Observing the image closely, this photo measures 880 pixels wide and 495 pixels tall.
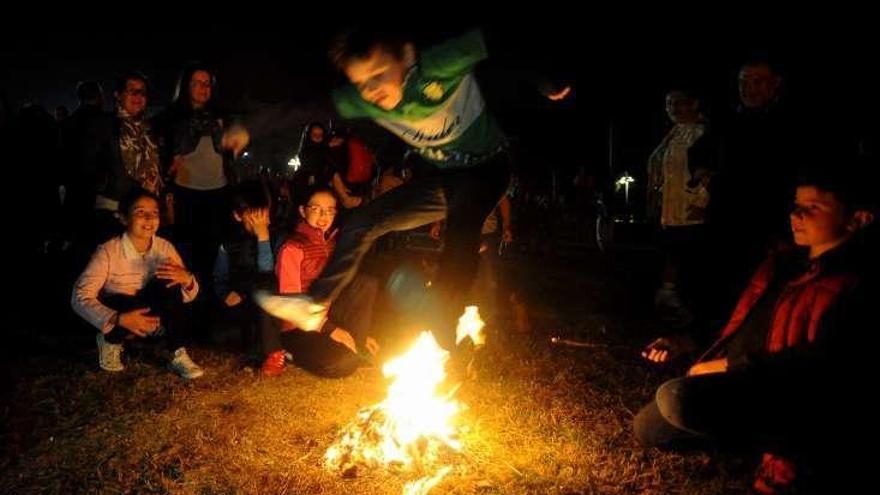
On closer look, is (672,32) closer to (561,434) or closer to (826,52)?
(826,52)

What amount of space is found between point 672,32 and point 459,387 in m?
10.0

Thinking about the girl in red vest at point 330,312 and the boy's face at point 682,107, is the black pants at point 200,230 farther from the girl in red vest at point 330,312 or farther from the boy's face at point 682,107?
the boy's face at point 682,107

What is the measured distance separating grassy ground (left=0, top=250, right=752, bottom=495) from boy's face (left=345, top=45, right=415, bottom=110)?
2.15 meters

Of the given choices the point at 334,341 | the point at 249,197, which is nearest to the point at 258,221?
the point at 249,197

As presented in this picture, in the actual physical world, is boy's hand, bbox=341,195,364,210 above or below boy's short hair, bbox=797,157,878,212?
below

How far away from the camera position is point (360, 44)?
3.54m

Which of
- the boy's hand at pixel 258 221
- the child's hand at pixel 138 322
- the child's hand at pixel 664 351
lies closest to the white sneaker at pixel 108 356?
the child's hand at pixel 138 322

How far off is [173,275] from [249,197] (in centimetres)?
108

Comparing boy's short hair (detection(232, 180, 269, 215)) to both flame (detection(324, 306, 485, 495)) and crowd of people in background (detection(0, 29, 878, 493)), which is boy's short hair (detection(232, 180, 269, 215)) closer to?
crowd of people in background (detection(0, 29, 878, 493))

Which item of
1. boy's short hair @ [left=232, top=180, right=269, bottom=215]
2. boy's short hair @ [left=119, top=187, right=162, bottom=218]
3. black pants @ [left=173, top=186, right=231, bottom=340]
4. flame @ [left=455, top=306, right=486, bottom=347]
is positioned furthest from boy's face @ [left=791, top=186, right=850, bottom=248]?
black pants @ [left=173, top=186, right=231, bottom=340]

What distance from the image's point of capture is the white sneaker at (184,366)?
4688mm

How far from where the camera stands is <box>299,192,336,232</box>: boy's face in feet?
15.0

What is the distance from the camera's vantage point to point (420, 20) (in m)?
10.7

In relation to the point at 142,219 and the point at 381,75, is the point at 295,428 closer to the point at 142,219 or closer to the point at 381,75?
the point at 142,219
